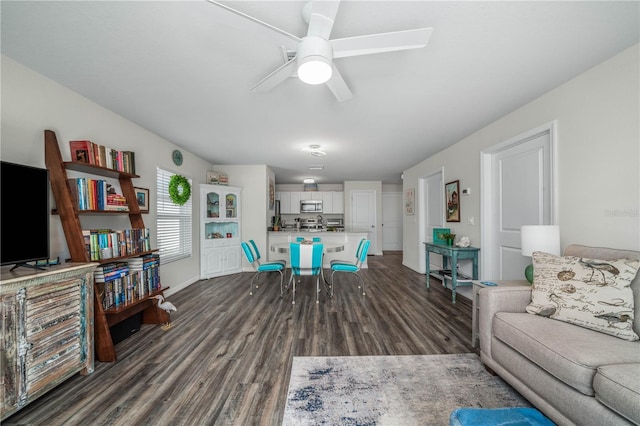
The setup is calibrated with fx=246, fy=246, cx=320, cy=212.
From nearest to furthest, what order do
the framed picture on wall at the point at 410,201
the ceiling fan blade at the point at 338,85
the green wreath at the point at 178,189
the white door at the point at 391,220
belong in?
→ 1. the ceiling fan blade at the point at 338,85
2. the green wreath at the point at 178,189
3. the framed picture on wall at the point at 410,201
4. the white door at the point at 391,220

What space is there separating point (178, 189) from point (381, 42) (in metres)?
3.81

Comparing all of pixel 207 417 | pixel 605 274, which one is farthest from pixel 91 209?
pixel 605 274

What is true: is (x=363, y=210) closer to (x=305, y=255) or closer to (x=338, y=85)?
(x=305, y=255)

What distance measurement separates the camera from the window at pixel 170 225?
3850mm

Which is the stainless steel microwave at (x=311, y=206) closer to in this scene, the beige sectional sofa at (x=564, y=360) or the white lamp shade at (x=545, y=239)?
the white lamp shade at (x=545, y=239)

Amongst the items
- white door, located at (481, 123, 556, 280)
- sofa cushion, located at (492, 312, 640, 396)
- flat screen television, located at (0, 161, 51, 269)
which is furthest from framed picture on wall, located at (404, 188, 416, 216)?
flat screen television, located at (0, 161, 51, 269)

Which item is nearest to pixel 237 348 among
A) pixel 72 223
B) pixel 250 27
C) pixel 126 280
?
pixel 126 280

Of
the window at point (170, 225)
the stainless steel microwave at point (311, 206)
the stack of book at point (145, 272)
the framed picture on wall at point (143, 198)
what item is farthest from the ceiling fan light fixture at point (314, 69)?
the stainless steel microwave at point (311, 206)

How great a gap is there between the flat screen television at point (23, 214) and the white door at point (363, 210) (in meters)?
7.16

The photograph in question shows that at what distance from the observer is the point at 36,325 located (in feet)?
5.30

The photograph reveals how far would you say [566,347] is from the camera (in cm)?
135

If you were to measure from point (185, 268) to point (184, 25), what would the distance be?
156 inches

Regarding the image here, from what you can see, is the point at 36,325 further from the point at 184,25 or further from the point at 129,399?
the point at 184,25

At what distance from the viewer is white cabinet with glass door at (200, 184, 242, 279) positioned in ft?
16.4
